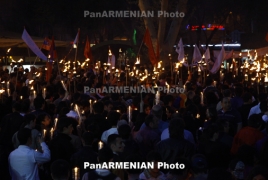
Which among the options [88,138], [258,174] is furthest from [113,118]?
[258,174]

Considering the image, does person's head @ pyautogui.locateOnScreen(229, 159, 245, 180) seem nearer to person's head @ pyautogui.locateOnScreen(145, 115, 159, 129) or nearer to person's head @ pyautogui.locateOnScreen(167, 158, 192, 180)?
person's head @ pyautogui.locateOnScreen(167, 158, 192, 180)

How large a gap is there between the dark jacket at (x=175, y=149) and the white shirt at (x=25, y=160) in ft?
4.53

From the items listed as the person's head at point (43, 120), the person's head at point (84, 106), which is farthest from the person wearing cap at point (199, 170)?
the person's head at point (84, 106)

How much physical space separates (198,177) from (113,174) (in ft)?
2.81

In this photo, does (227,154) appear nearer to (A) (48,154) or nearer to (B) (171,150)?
(B) (171,150)

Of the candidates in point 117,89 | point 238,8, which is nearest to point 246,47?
point 238,8

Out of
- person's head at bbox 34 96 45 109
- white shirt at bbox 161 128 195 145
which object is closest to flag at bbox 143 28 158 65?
person's head at bbox 34 96 45 109

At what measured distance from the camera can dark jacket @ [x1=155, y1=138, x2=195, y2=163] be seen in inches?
314

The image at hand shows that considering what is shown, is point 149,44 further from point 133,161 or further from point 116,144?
point 133,161

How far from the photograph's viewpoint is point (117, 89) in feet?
51.6

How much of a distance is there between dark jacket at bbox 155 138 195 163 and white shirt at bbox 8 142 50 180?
138cm

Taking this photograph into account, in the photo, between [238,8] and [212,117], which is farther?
[238,8]

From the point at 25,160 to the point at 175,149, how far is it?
70.1 inches

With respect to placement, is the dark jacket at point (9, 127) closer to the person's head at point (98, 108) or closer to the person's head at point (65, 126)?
the person's head at point (98, 108)
